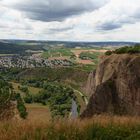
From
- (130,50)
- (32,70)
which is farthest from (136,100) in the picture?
(32,70)

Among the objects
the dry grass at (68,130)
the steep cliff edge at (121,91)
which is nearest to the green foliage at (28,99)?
the steep cliff edge at (121,91)

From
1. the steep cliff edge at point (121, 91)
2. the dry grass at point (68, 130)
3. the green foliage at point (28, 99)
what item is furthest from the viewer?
the green foliage at point (28, 99)

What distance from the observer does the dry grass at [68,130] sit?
24.5 feet

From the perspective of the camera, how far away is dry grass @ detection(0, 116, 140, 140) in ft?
24.5

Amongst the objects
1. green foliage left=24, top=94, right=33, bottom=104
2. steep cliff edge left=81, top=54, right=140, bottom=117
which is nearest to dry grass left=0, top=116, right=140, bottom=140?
steep cliff edge left=81, top=54, right=140, bottom=117

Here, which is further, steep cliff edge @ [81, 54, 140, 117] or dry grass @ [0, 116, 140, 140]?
steep cliff edge @ [81, 54, 140, 117]

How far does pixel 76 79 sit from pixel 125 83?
97.4 meters

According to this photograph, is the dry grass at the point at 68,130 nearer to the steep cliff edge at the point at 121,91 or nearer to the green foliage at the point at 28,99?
the steep cliff edge at the point at 121,91

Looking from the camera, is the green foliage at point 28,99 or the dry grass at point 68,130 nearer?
the dry grass at point 68,130

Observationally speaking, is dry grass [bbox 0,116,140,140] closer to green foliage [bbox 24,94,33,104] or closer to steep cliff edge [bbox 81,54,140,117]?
steep cliff edge [bbox 81,54,140,117]

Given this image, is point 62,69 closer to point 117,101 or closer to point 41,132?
point 117,101

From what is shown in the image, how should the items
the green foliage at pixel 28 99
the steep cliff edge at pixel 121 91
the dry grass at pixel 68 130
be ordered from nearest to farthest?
the dry grass at pixel 68 130
the steep cliff edge at pixel 121 91
the green foliage at pixel 28 99

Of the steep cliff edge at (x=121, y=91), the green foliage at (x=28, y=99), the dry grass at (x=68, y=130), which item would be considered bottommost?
the green foliage at (x=28, y=99)

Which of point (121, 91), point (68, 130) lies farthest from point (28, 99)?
point (68, 130)
